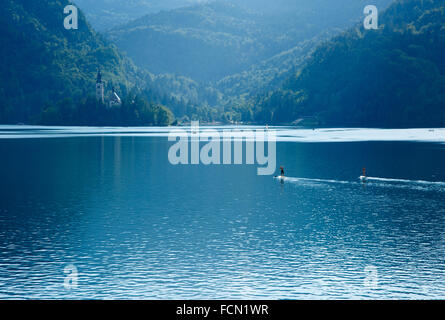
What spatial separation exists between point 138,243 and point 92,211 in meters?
16.3

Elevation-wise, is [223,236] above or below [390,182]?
below

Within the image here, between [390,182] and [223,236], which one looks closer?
[223,236]

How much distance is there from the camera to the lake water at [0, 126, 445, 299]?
122 feet

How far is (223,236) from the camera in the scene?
50.7 m

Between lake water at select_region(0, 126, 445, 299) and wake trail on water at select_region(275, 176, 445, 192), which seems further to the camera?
wake trail on water at select_region(275, 176, 445, 192)

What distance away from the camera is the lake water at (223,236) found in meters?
37.3

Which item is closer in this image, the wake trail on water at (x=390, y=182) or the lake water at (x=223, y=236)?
the lake water at (x=223, y=236)

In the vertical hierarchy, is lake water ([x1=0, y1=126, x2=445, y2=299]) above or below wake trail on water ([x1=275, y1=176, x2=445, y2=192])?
below

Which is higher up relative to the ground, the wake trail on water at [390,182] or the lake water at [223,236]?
the wake trail on water at [390,182]
